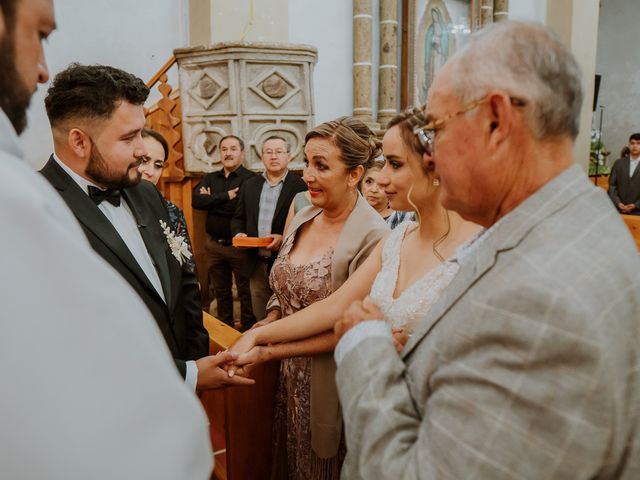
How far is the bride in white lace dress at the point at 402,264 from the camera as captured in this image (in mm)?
1761

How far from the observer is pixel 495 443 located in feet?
2.99

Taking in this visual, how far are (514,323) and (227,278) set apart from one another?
5.31 m

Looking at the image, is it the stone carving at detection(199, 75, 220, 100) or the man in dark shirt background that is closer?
the man in dark shirt background

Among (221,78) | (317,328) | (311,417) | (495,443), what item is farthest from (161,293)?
(221,78)

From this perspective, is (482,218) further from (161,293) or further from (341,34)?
(341,34)

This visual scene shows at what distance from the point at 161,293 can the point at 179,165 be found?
4752 mm

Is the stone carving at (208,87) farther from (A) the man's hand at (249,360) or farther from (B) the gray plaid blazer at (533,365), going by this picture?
(B) the gray plaid blazer at (533,365)

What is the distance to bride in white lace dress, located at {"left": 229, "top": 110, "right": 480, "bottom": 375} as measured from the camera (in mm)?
1761

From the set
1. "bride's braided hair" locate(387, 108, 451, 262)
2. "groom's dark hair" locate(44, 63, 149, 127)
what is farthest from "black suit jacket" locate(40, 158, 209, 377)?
"bride's braided hair" locate(387, 108, 451, 262)

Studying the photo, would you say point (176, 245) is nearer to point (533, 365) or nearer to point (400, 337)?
point (400, 337)

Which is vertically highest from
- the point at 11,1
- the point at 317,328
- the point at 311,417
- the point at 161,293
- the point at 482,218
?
the point at 11,1

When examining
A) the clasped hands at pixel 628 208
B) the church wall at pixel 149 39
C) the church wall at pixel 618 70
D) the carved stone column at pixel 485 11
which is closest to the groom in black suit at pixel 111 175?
the church wall at pixel 149 39

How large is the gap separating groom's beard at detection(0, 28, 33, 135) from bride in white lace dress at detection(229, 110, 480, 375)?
44.8 inches

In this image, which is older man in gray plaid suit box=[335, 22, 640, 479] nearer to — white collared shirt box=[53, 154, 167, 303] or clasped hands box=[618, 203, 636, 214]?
white collared shirt box=[53, 154, 167, 303]
